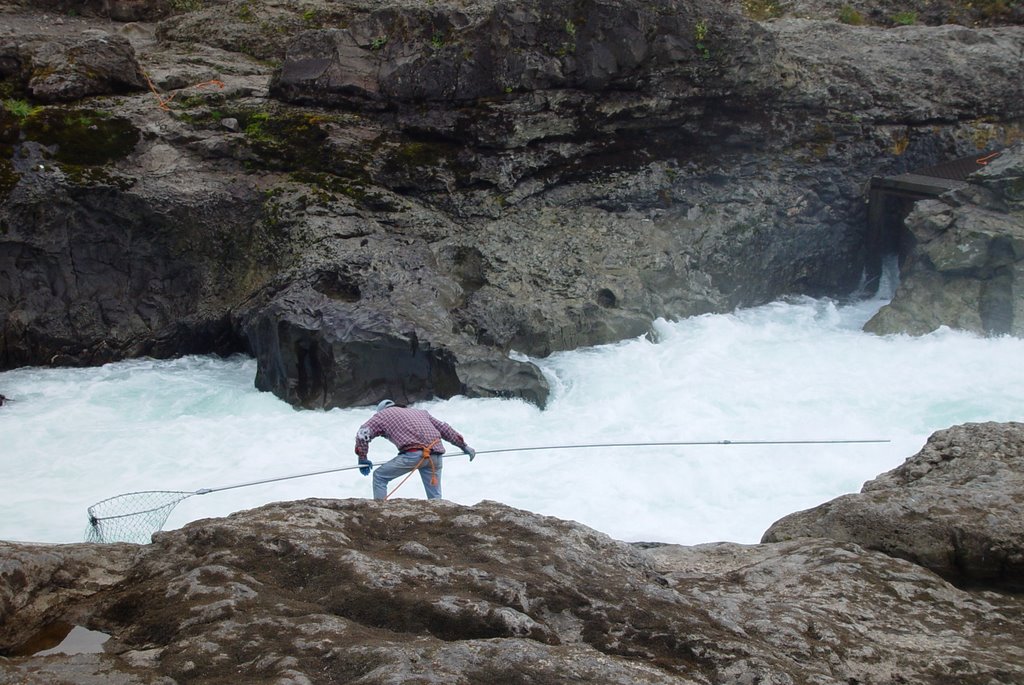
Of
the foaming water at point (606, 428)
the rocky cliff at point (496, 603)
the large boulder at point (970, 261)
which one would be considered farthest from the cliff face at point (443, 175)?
the rocky cliff at point (496, 603)

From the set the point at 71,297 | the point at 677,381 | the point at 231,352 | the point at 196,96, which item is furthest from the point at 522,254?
the point at 71,297

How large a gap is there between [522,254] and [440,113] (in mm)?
2483

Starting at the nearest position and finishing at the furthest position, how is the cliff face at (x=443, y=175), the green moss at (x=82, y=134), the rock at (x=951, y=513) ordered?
the rock at (x=951, y=513) → the cliff face at (x=443, y=175) → the green moss at (x=82, y=134)

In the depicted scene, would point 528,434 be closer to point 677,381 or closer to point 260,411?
point 677,381

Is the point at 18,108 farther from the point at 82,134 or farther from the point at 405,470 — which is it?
the point at 405,470

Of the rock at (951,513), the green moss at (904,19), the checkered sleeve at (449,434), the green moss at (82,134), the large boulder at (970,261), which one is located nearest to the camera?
the rock at (951,513)

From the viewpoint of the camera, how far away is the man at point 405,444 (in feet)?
25.1

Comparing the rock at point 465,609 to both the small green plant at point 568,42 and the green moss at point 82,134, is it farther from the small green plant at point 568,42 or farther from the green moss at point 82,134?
the small green plant at point 568,42

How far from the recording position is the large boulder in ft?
47.7

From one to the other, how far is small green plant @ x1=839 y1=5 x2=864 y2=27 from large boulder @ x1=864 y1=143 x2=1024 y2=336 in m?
5.02

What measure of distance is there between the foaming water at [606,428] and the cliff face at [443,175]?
66 cm

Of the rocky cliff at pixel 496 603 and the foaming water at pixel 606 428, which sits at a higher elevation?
the rocky cliff at pixel 496 603

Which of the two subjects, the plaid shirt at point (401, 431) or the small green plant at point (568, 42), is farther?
the small green plant at point (568, 42)

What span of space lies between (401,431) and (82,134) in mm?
8850
